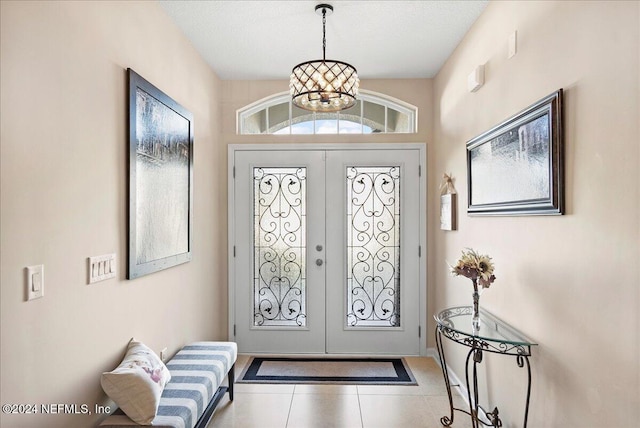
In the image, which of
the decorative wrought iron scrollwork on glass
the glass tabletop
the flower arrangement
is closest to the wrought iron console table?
the glass tabletop

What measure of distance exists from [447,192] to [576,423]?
2017 millimetres

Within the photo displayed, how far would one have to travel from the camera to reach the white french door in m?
3.89

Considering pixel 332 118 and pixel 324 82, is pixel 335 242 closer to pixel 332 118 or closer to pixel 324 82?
pixel 332 118

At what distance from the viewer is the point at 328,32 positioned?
2.99 metres

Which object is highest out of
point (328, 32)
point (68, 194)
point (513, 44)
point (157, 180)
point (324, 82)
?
point (328, 32)

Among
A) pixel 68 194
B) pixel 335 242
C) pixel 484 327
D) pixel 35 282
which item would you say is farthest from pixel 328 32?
pixel 35 282

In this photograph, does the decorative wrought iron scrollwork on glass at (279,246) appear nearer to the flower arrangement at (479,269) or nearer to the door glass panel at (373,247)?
the door glass panel at (373,247)

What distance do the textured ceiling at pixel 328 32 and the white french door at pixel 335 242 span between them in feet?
2.70

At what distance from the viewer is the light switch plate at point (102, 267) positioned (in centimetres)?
183

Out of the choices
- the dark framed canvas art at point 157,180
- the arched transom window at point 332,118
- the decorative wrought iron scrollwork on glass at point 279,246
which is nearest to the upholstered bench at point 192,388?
the dark framed canvas art at point 157,180

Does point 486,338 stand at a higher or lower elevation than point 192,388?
higher

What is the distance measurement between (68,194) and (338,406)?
225 centimetres

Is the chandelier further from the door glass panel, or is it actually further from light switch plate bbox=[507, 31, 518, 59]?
the door glass panel

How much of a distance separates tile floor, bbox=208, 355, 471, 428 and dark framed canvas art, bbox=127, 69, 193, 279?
115 cm
